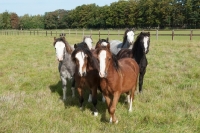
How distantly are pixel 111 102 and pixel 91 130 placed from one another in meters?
0.71

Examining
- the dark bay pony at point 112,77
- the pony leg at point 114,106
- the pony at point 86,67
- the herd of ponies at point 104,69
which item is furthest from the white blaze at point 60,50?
the pony leg at point 114,106

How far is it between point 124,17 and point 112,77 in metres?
80.2

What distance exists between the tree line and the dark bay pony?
2528 inches

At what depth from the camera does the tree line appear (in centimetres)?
6981

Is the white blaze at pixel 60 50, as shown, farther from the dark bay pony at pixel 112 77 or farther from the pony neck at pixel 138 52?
the pony neck at pixel 138 52

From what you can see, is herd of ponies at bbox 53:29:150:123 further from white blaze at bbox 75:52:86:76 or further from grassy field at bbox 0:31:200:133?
grassy field at bbox 0:31:200:133

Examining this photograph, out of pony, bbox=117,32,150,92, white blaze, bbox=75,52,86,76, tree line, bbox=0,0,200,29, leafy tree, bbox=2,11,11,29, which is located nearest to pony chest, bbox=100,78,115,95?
white blaze, bbox=75,52,86,76

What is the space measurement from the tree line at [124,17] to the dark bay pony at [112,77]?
64.2m

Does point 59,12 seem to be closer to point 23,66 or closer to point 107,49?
point 23,66

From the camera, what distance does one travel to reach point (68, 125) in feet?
14.6

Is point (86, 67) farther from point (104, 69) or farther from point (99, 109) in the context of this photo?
point (99, 109)

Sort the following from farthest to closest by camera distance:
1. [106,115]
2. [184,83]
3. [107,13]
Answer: [107,13], [184,83], [106,115]

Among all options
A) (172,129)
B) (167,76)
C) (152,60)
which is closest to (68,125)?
(172,129)

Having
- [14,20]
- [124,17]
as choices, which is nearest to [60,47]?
[124,17]
